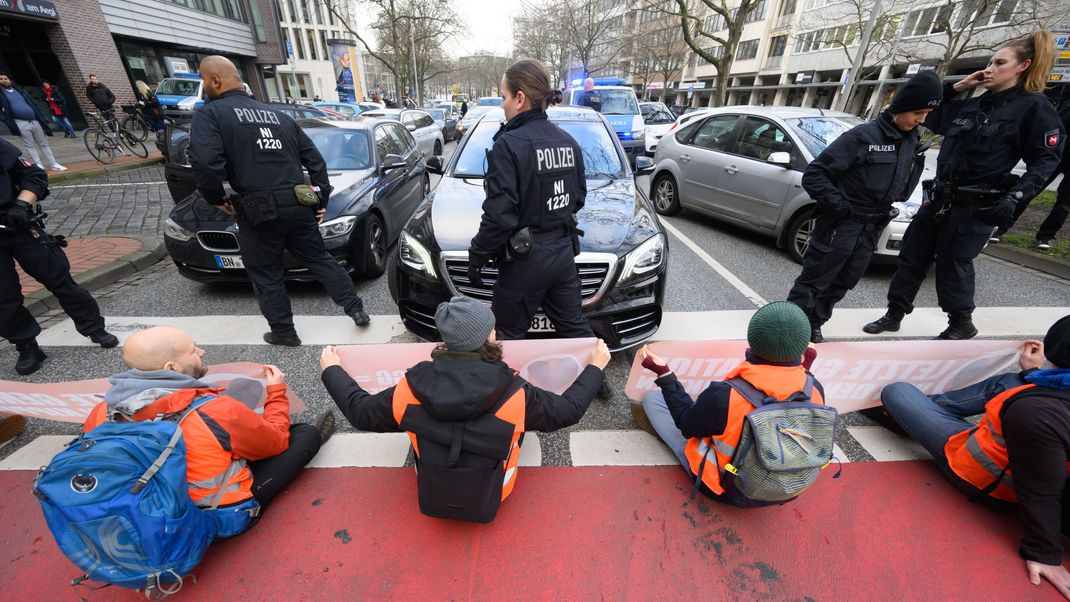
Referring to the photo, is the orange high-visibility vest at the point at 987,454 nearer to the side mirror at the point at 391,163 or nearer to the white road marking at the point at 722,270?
the white road marking at the point at 722,270

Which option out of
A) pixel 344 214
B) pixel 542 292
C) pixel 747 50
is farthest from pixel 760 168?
pixel 747 50

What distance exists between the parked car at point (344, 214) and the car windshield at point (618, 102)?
376 inches

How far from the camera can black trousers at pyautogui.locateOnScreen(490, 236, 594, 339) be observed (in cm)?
232

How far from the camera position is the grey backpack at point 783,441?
1645 mm

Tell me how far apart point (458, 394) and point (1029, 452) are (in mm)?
2227

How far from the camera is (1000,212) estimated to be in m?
2.90

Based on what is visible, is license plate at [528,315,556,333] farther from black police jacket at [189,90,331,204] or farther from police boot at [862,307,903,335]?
police boot at [862,307,903,335]

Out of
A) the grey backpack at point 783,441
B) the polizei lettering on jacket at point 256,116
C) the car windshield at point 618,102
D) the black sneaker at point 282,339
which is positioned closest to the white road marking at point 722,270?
the grey backpack at point 783,441

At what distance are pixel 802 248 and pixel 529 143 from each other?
446cm

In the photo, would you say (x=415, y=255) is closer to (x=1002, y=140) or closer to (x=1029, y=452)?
(x=1029, y=452)

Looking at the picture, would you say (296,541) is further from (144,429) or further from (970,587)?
(970,587)

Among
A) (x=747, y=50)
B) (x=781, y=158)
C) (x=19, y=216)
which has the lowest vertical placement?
(x=19, y=216)

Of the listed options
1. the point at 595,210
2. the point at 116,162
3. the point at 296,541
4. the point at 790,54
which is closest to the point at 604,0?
the point at 790,54

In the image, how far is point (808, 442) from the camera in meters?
1.67
